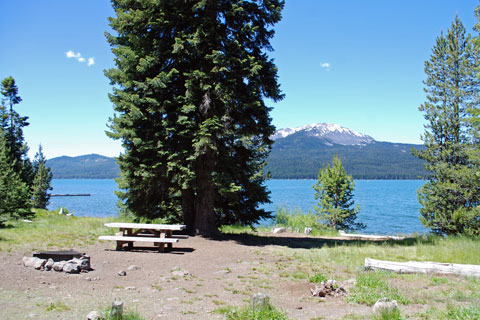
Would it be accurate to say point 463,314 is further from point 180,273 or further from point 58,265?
point 58,265

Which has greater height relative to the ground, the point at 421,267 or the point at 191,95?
the point at 191,95

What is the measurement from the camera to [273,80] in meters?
13.4

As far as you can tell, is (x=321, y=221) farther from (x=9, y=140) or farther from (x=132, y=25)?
(x=9, y=140)

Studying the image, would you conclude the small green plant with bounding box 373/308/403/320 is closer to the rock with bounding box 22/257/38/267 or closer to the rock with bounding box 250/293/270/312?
the rock with bounding box 250/293/270/312

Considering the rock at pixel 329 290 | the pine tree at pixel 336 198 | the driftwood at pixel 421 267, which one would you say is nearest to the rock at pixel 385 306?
the rock at pixel 329 290

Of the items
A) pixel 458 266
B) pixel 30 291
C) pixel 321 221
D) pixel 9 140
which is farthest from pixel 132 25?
pixel 9 140

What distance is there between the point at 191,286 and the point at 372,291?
348 centimetres

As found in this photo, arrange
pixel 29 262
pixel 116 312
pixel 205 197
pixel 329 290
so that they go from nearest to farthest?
pixel 116 312, pixel 329 290, pixel 29 262, pixel 205 197

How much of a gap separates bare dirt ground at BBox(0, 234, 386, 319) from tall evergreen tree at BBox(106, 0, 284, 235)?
355 cm

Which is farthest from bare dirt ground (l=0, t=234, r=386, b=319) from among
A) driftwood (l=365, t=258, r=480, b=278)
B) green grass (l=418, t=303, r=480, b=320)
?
driftwood (l=365, t=258, r=480, b=278)

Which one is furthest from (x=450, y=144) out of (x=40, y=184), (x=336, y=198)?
(x=40, y=184)

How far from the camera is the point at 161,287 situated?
6734mm

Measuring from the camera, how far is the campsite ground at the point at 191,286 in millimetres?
5238

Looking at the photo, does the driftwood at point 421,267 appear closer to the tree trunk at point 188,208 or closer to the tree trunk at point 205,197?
the tree trunk at point 205,197
